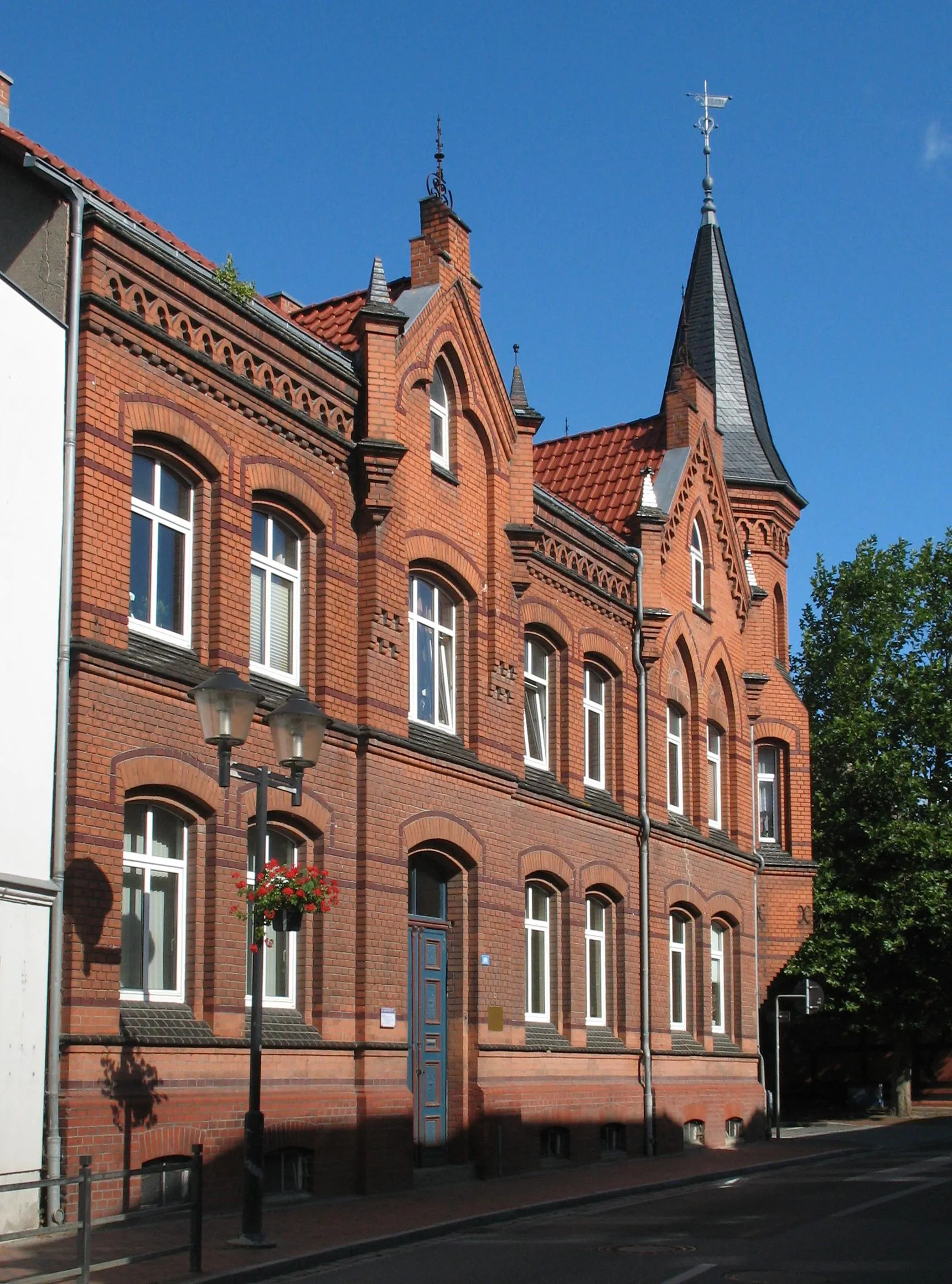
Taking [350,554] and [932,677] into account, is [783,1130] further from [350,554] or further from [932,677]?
[350,554]

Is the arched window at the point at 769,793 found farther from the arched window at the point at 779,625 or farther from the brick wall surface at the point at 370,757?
the brick wall surface at the point at 370,757

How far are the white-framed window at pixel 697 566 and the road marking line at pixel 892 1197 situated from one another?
11.3 meters

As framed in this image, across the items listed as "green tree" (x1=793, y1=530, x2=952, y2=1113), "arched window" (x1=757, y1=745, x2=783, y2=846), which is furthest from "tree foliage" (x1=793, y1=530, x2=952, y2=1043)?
"arched window" (x1=757, y1=745, x2=783, y2=846)

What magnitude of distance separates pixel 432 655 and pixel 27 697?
23.8 feet

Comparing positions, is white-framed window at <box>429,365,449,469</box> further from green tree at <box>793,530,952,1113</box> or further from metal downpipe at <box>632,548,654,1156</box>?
green tree at <box>793,530,952,1113</box>

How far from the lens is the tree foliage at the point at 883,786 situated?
1369 inches

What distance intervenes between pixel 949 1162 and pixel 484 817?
28.7 feet

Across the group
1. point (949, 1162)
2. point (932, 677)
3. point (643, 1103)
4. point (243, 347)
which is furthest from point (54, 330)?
point (932, 677)

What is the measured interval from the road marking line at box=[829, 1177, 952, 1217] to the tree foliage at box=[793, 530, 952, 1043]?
1497 centimetres

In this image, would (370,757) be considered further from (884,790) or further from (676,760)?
(884,790)

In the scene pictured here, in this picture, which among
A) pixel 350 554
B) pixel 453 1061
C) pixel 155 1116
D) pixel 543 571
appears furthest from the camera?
pixel 543 571

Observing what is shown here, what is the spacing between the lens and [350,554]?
18.1m

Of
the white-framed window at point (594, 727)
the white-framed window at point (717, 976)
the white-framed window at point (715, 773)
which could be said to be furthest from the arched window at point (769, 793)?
the white-framed window at point (594, 727)

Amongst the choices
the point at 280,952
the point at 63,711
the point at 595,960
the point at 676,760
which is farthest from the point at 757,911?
the point at 63,711
